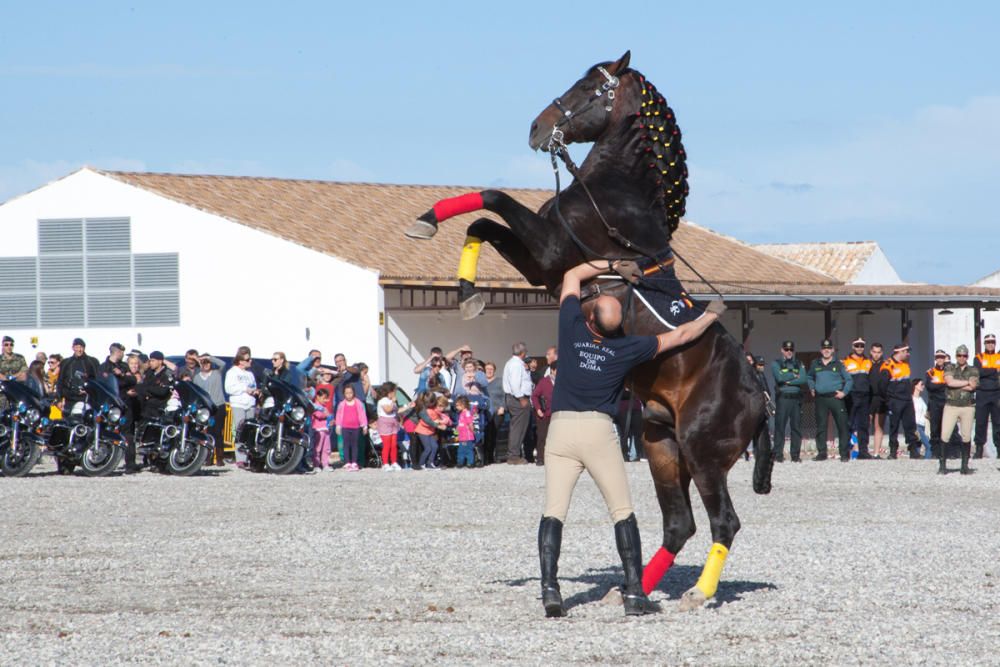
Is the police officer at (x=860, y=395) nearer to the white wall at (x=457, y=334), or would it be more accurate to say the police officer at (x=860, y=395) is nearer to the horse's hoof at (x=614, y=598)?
the white wall at (x=457, y=334)

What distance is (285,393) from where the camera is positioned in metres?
22.6

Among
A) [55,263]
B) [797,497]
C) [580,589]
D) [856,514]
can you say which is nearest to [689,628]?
[580,589]

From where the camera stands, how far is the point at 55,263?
3606cm

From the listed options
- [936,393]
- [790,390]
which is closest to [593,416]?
[936,393]

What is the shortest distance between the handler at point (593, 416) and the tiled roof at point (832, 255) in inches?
1884

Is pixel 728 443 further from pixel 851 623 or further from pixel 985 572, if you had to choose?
pixel 985 572

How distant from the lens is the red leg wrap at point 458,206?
28.8 ft

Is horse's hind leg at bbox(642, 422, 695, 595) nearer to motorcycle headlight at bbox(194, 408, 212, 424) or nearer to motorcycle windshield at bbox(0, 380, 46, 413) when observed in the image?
motorcycle headlight at bbox(194, 408, 212, 424)

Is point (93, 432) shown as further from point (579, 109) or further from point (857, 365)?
point (579, 109)

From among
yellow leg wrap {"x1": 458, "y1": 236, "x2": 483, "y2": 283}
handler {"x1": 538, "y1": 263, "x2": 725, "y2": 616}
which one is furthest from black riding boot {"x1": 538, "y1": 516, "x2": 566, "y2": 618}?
yellow leg wrap {"x1": 458, "y1": 236, "x2": 483, "y2": 283}

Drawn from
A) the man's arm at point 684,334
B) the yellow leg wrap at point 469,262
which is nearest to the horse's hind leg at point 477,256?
the yellow leg wrap at point 469,262

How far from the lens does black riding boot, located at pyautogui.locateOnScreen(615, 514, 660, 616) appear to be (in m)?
8.73

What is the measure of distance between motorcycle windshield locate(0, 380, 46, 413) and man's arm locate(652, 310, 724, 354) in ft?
47.7

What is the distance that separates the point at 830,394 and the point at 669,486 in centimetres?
1630
